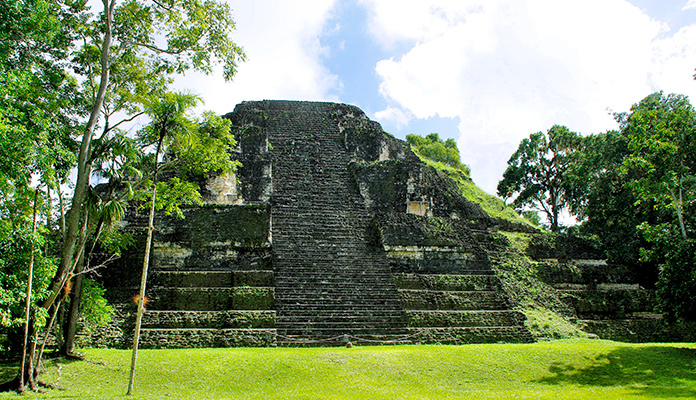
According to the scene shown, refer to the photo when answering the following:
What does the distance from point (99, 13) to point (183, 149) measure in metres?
2.96

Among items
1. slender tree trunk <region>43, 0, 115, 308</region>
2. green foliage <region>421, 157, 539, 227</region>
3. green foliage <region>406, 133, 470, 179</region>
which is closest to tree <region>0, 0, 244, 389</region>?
slender tree trunk <region>43, 0, 115, 308</region>

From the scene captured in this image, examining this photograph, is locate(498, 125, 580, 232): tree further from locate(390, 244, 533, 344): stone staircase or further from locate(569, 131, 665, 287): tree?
locate(390, 244, 533, 344): stone staircase

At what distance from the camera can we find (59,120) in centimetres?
856

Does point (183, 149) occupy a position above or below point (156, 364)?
above

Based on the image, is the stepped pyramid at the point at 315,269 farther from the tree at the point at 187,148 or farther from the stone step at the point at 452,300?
the tree at the point at 187,148

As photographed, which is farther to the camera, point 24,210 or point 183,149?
point 183,149

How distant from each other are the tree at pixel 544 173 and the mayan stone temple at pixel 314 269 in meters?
12.0

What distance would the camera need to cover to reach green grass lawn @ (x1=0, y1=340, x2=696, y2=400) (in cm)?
705

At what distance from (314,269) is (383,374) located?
4.26 m

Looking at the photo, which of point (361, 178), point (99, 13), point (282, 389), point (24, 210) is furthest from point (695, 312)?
point (99, 13)

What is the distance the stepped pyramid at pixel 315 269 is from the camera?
9.91 meters

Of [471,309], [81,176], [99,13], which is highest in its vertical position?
[99,13]

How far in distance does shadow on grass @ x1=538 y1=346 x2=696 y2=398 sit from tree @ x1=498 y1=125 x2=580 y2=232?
17.7 m

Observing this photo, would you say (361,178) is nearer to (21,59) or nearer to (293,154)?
(293,154)
